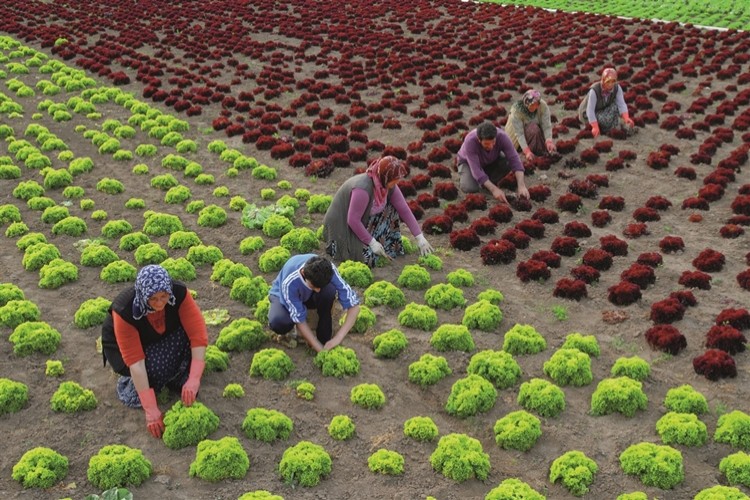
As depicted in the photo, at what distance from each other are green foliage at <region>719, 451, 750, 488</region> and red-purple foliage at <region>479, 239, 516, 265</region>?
4.74 metres

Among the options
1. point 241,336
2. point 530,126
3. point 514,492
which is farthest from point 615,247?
point 241,336

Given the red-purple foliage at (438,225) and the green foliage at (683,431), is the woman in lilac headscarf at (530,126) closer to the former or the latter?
the red-purple foliage at (438,225)

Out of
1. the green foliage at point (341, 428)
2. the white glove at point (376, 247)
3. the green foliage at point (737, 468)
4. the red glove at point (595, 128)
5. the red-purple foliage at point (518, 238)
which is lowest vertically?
the green foliage at point (341, 428)

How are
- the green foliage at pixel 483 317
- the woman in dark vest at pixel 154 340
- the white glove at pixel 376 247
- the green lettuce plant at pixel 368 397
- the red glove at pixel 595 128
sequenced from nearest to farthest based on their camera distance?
1. the woman in dark vest at pixel 154 340
2. the green lettuce plant at pixel 368 397
3. the green foliage at pixel 483 317
4. the white glove at pixel 376 247
5. the red glove at pixel 595 128

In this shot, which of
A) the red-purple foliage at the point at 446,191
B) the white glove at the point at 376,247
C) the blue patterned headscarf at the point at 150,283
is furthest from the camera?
the red-purple foliage at the point at 446,191

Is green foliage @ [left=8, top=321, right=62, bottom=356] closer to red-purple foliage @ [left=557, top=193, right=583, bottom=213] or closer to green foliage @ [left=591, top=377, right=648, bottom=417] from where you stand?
green foliage @ [left=591, top=377, right=648, bottom=417]

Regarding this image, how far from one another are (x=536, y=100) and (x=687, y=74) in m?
9.57

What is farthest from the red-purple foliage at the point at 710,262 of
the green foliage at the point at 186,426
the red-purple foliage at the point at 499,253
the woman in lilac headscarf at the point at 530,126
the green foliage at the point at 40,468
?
the green foliage at the point at 40,468

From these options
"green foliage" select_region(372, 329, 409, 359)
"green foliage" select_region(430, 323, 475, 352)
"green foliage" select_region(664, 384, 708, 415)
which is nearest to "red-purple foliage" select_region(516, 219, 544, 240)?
"green foliage" select_region(430, 323, 475, 352)

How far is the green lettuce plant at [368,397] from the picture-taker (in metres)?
7.30

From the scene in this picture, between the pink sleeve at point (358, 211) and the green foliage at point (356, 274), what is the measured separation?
50 cm

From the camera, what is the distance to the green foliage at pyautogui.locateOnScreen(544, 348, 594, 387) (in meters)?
7.62

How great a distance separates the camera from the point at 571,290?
942 cm

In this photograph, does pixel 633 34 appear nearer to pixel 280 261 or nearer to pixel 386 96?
pixel 386 96
